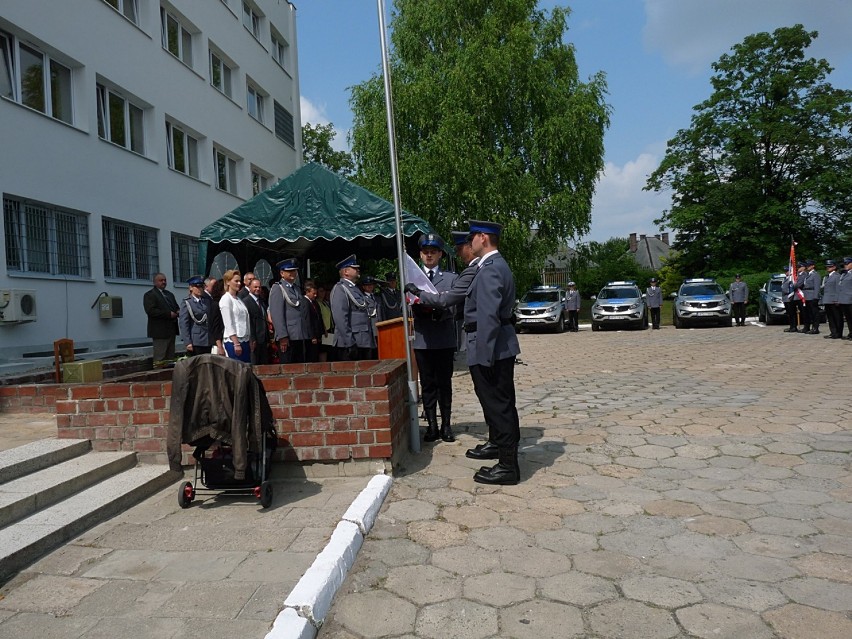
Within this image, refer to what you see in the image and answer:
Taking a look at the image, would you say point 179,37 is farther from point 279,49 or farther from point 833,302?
point 833,302

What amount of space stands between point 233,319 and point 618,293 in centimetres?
1922

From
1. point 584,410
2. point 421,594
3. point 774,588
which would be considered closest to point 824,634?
point 774,588

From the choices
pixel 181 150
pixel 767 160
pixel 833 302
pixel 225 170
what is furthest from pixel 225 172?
pixel 767 160

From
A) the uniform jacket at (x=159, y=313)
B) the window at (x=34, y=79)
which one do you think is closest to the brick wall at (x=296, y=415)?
the uniform jacket at (x=159, y=313)

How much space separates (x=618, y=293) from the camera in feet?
81.6

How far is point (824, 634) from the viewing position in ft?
9.09

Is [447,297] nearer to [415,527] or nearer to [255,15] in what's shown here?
[415,527]

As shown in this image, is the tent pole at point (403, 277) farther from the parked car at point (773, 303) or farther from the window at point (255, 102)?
the parked car at point (773, 303)

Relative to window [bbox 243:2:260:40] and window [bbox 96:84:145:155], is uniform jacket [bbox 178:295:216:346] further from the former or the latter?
window [bbox 243:2:260:40]

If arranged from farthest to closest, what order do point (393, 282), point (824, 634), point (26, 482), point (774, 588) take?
point (393, 282), point (26, 482), point (774, 588), point (824, 634)

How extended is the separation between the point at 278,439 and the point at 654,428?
144 inches

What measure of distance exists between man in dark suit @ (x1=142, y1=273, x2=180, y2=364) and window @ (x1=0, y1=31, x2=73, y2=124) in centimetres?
372

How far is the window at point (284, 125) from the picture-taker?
25925 mm

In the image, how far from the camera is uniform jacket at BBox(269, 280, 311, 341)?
29.7 ft
